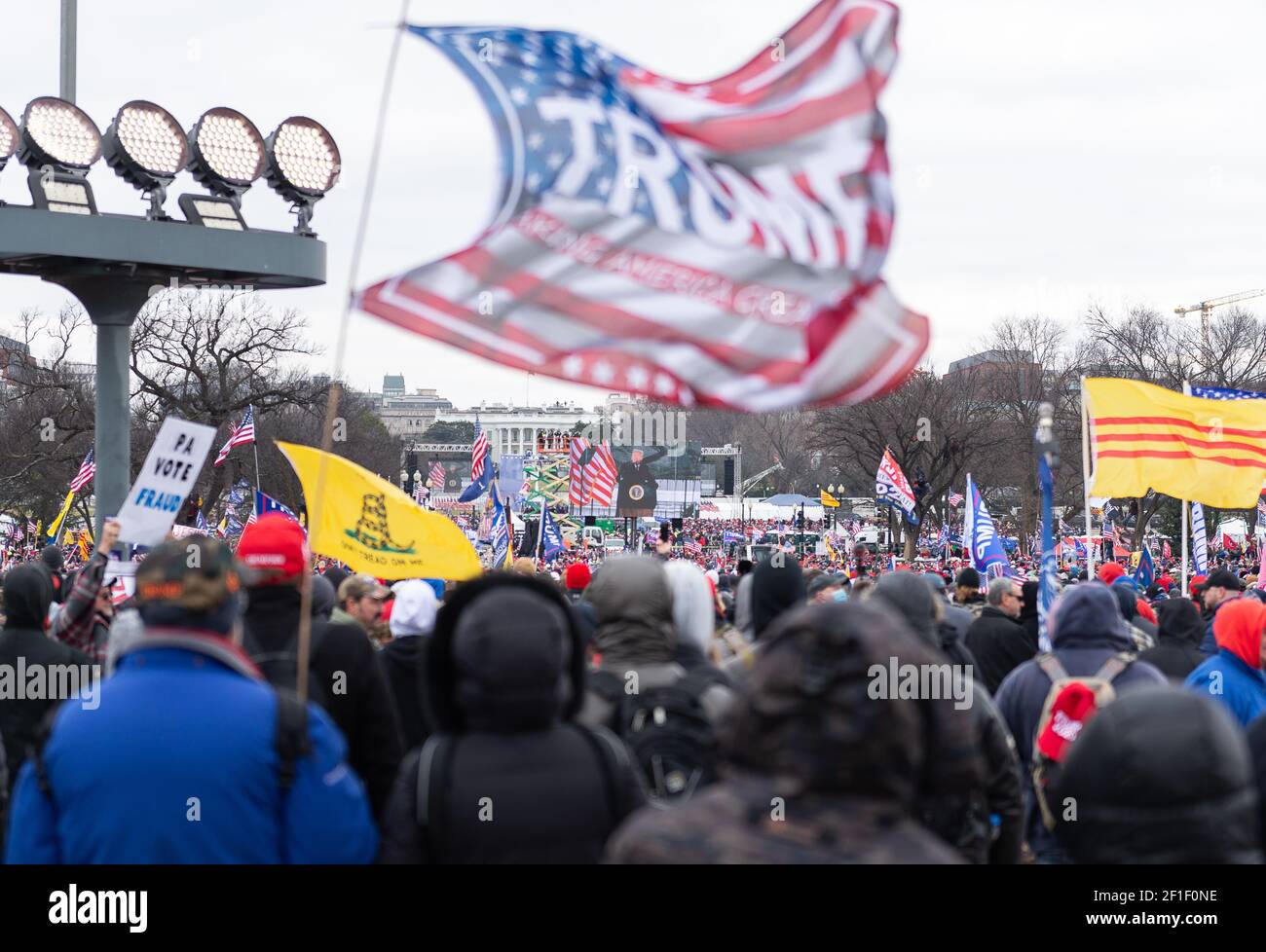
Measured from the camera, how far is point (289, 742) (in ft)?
10.8

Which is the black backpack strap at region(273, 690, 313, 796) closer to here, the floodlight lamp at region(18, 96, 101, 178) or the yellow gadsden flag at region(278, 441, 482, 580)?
the yellow gadsden flag at region(278, 441, 482, 580)

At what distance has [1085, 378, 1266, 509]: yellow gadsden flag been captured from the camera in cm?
1490

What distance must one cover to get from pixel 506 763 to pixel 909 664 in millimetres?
1080

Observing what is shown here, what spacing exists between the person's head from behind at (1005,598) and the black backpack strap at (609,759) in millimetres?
5663

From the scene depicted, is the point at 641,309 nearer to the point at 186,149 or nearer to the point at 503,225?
the point at 503,225

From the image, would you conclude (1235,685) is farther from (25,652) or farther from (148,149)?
(148,149)

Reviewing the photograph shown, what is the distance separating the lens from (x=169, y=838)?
3.22m

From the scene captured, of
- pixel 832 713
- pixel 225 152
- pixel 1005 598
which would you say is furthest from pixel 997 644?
pixel 225 152

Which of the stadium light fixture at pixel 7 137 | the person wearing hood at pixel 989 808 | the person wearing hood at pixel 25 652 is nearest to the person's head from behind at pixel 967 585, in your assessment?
the person wearing hood at pixel 989 808

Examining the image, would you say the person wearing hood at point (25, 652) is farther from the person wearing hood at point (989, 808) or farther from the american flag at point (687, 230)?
the person wearing hood at point (989, 808)

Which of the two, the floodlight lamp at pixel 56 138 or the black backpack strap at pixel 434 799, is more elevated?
the floodlight lamp at pixel 56 138

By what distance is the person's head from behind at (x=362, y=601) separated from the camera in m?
7.29

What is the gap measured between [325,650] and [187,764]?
216 centimetres

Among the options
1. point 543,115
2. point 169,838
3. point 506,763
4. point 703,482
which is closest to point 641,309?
point 543,115
